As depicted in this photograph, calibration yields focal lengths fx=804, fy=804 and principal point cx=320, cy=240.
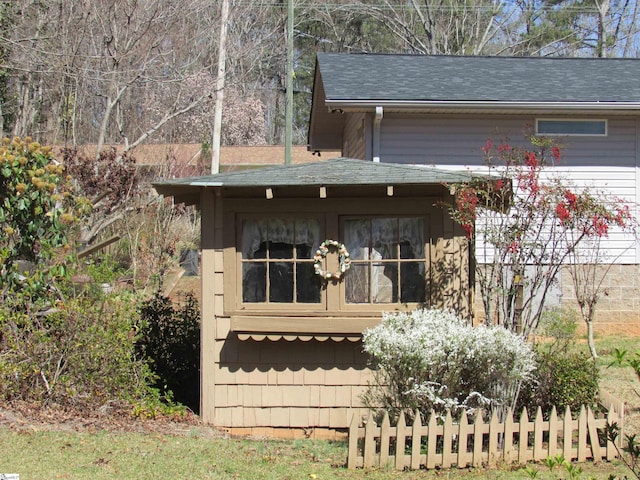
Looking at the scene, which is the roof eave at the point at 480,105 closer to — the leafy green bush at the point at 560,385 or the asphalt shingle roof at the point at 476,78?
the asphalt shingle roof at the point at 476,78

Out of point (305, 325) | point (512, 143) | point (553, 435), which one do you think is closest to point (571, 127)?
point (512, 143)

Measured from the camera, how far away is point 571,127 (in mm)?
13047

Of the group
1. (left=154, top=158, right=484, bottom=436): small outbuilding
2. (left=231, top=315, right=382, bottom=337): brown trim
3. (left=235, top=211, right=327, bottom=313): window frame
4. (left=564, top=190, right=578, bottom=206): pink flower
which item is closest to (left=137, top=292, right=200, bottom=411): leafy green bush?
(left=154, top=158, right=484, bottom=436): small outbuilding

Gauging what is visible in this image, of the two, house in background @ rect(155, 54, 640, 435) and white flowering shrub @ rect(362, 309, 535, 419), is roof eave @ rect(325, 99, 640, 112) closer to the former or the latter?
house in background @ rect(155, 54, 640, 435)

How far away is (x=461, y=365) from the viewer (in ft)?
21.6

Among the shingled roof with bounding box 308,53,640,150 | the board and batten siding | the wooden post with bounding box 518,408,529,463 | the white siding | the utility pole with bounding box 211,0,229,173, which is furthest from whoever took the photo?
the utility pole with bounding box 211,0,229,173

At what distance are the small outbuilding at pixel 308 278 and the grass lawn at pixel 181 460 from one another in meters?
0.60

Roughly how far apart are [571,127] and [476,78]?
1834 millimetres

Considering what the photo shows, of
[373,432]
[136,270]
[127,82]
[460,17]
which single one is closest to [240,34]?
[460,17]

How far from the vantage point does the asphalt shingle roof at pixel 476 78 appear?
Result: 12.5 metres

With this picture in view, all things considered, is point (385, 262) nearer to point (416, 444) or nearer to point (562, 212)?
point (562, 212)

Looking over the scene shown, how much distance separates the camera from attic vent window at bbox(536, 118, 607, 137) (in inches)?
511

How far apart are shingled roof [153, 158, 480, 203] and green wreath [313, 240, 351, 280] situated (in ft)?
2.00

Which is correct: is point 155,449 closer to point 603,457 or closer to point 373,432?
point 373,432
